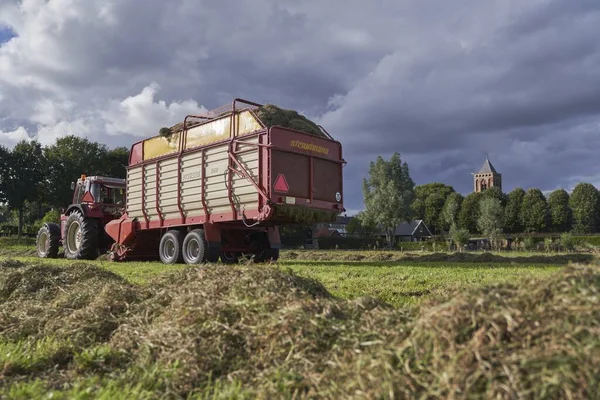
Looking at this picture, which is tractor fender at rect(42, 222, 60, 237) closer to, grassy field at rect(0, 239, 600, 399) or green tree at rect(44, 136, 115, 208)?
grassy field at rect(0, 239, 600, 399)

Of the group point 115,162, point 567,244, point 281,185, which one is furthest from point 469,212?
point 281,185

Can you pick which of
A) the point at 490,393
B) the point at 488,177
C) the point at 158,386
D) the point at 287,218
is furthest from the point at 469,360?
the point at 488,177

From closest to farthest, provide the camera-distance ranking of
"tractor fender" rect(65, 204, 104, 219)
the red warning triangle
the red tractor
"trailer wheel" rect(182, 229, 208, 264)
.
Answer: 1. the red warning triangle
2. "trailer wheel" rect(182, 229, 208, 264)
3. the red tractor
4. "tractor fender" rect(65, 204, 104, 219)

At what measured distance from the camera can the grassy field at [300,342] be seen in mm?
2039

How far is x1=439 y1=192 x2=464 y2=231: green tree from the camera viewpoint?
2854 inches

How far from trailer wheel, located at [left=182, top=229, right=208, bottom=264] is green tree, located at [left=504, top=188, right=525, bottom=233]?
64.9 meters

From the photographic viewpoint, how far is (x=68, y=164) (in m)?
51.4

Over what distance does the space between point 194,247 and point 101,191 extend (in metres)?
6.42

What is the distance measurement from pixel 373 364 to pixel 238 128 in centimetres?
1085

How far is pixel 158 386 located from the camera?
9.01 feet

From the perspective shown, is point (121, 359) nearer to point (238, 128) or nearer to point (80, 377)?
point (80, 377)

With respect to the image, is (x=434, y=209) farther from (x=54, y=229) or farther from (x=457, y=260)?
(x=54, y=229)

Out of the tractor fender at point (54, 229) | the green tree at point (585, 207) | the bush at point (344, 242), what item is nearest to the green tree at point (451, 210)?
the green tree at point (585, 207)

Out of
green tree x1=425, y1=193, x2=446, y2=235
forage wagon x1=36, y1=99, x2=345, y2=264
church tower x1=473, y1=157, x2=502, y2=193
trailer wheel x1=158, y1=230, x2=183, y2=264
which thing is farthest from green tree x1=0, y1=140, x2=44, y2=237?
church tower x1=473, y1=157, x2=502, y2=193
